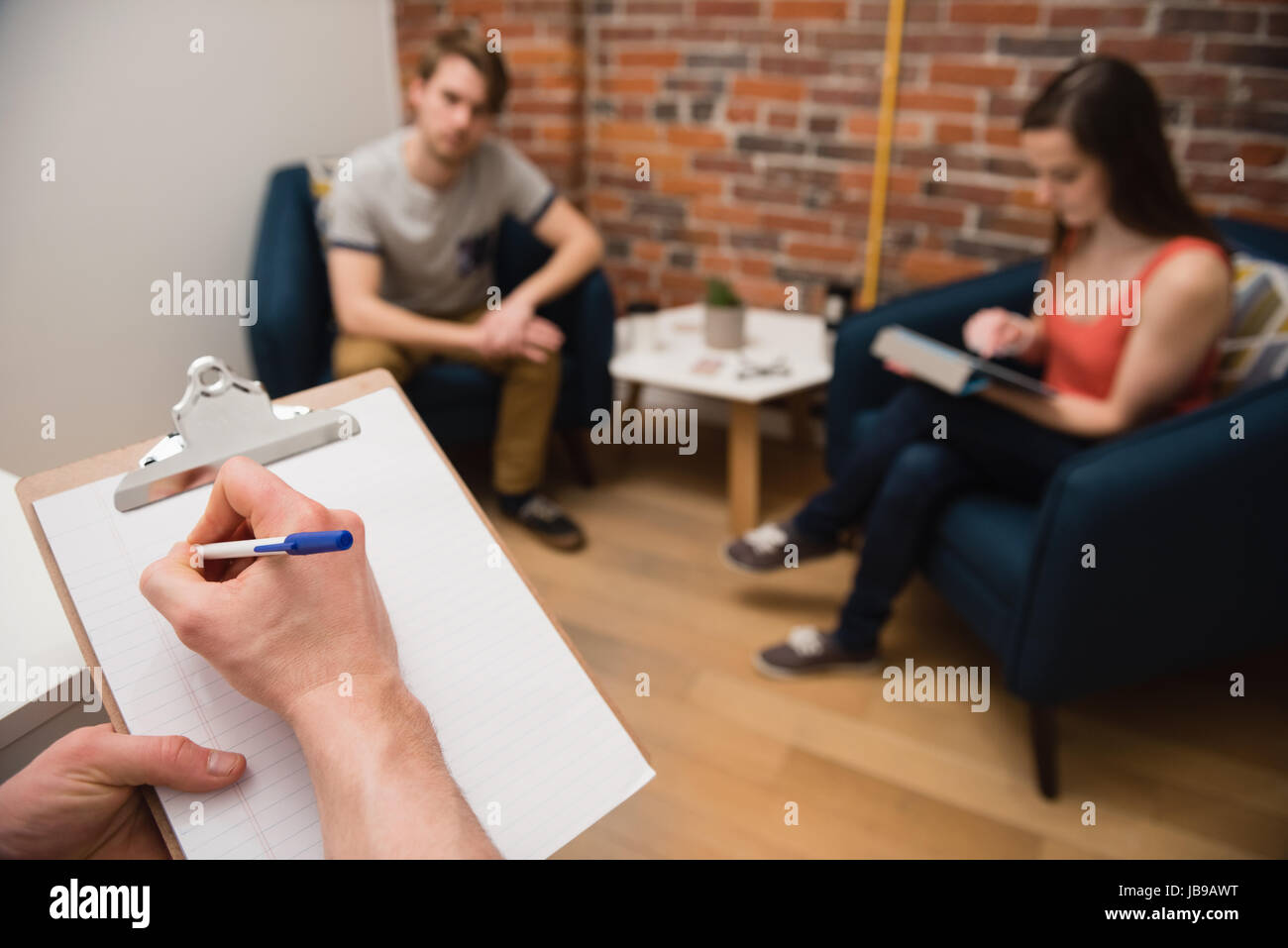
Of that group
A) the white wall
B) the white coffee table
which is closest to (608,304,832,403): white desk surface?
the white coffee table

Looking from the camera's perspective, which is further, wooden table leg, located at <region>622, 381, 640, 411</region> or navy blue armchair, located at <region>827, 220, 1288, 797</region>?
wooden table leg, located at <region>622, 381, 640, 411</region>

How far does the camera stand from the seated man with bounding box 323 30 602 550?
2.05 m

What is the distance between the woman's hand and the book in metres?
0.08

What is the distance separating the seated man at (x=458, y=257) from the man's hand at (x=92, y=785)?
1.56 metres

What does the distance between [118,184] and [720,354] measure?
1.51 metres

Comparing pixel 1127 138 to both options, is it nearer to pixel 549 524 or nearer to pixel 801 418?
pixel 801 418

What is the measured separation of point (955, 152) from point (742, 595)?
1399mm

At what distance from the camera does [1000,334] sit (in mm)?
1774

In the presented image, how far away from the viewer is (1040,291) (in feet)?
6.44

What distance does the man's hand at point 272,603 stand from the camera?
52cm

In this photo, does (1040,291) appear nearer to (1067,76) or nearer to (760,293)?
(1067,76)

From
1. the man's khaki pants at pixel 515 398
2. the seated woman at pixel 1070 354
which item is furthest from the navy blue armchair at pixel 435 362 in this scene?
the seated woman at pixel 1070 354

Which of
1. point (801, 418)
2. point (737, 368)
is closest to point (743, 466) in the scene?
point (737, 368)

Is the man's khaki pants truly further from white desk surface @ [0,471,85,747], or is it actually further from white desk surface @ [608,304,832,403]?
white desk surface @ [0,471,85,747]
